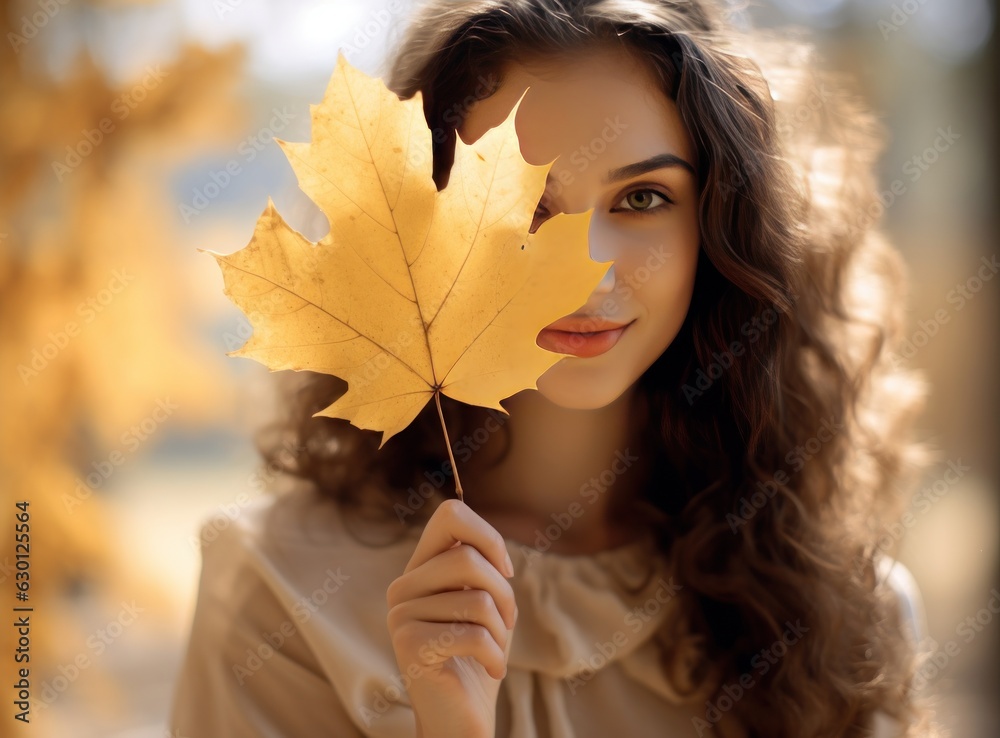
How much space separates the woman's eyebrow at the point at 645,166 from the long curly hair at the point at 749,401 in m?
0.05

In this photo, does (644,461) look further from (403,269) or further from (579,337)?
(403,269)

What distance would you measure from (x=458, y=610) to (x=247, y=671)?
0.42 meters

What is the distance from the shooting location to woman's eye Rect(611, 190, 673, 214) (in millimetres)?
841

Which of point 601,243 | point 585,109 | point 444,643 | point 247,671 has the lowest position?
point 247,671

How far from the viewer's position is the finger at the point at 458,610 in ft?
2.09

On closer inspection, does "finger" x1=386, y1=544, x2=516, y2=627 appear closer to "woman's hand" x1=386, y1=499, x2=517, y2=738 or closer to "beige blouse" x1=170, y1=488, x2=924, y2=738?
"woman's hand" x1=386, y1=499, x2=517, y2=738

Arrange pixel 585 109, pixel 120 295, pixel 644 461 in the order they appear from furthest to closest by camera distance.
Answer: pixel 120 295 < pixel 644 461 < pixel 585 109

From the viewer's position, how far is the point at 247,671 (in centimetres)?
95

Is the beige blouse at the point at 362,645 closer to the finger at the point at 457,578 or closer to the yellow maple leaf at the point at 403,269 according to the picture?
the finger at the point at 457,578

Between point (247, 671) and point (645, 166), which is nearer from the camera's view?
point (645, 166)

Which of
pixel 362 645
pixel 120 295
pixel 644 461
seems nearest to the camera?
pixel 362 645

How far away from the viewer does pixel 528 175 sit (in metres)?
0.58

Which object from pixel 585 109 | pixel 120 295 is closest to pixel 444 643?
pixel 585 109

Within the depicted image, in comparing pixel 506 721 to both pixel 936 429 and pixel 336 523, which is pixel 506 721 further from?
pixel 936 429
